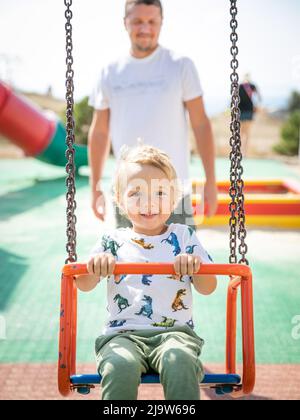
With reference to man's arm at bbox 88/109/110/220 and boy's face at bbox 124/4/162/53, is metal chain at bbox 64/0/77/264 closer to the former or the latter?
boy's face at bbox 124/4/162/53

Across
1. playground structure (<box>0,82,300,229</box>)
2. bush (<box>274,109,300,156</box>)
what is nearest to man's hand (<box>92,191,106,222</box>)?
playground structure (<box>0,82,300,229</box>)

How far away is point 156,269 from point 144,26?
Result: 1236 millimetres

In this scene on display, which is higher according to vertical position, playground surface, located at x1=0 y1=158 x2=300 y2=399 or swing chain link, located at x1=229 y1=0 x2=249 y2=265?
swing chain link, located at x1=229 y1=0 x2=249 y2=265

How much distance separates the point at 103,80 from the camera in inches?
96.3

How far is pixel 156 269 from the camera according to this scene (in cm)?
156

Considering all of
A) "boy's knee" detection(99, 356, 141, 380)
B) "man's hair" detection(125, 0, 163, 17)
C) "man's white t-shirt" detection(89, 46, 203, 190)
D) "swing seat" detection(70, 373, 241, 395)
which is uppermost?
"man's hair" detection(125, 0, 163, 17)

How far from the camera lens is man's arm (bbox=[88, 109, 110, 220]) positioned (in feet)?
8.48

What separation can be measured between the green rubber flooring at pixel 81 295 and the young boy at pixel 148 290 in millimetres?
1058

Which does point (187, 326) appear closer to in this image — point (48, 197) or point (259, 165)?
point (48, 197)

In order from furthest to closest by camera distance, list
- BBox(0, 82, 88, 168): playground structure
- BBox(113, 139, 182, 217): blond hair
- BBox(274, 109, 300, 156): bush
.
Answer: BBox(274, 109, 300, 156): bush < BBox(0, 82, 88, 168): playground structure < BBox(113, 139, 182, 217): blond hair

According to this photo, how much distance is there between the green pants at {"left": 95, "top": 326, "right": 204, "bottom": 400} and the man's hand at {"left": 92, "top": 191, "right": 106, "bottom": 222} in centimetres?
96

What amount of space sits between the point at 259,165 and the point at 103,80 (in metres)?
10.7

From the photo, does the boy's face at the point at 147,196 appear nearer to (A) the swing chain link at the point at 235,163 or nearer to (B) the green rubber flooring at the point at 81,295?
(A) the swing chain link at the point at 235,163

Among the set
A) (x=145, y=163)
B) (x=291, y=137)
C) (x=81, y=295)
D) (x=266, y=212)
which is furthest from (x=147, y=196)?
(x=291, y=137)
